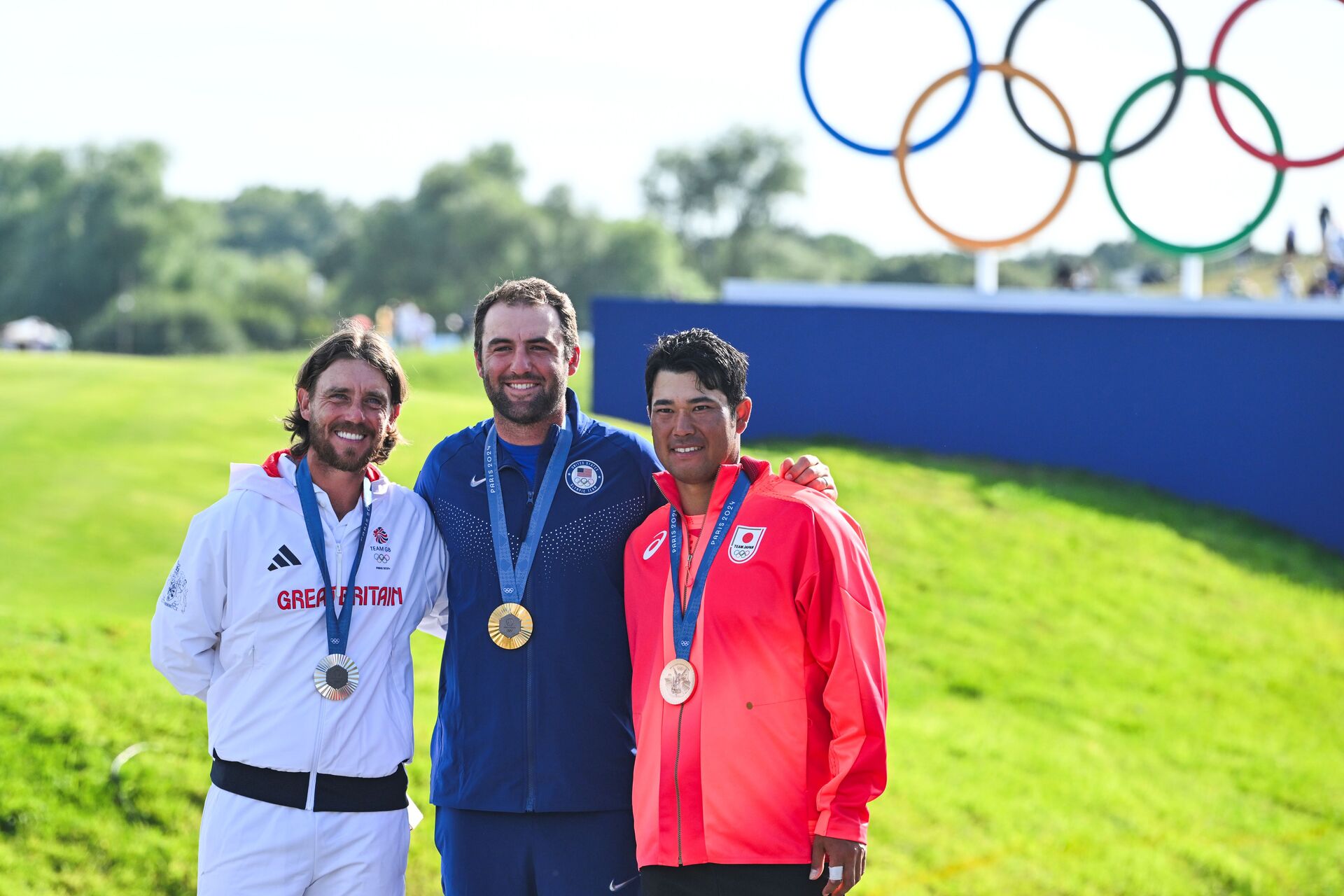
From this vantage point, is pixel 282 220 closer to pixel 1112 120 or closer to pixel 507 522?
pixel 1112 120

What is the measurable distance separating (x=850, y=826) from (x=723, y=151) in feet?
→ 257

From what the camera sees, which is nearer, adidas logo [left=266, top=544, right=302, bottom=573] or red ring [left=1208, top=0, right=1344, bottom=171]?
adidas logo [left=266, top=544, right=302, bottom=573]

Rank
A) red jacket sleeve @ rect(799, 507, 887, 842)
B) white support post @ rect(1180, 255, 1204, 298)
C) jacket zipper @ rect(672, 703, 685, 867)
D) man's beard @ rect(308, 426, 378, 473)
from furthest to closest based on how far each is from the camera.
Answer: white support post @ rect(1180, 255, 1204, 298)
man's beard @ rect(308, 426, 378, 473)
jacket zipper @ rect(672, 703, 685, 867)
red jacket sleeve @ rect(799, 507, 887, 842)

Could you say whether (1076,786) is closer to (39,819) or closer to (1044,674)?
(1044,674)

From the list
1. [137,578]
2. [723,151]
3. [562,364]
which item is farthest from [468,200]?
[562,364]

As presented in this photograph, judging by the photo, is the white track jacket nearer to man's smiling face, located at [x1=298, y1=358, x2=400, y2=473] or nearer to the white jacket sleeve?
the white jacket sleeve

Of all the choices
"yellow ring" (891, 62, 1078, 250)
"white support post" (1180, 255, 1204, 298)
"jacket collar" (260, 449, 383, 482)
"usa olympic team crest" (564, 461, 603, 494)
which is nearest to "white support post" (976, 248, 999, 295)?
"white support post" (1180, 255, 1204, 298)

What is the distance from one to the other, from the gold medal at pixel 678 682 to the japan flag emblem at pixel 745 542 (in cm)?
32

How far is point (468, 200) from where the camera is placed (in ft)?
231

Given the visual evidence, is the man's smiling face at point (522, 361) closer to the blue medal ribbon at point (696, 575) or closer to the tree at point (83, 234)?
the blue medal ribbon at point (696, 575)

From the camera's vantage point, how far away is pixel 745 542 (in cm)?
385

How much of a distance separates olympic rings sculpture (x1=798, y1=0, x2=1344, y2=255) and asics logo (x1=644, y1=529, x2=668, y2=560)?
945 cm

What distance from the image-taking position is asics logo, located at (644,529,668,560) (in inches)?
161

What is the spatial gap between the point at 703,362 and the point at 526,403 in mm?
638
